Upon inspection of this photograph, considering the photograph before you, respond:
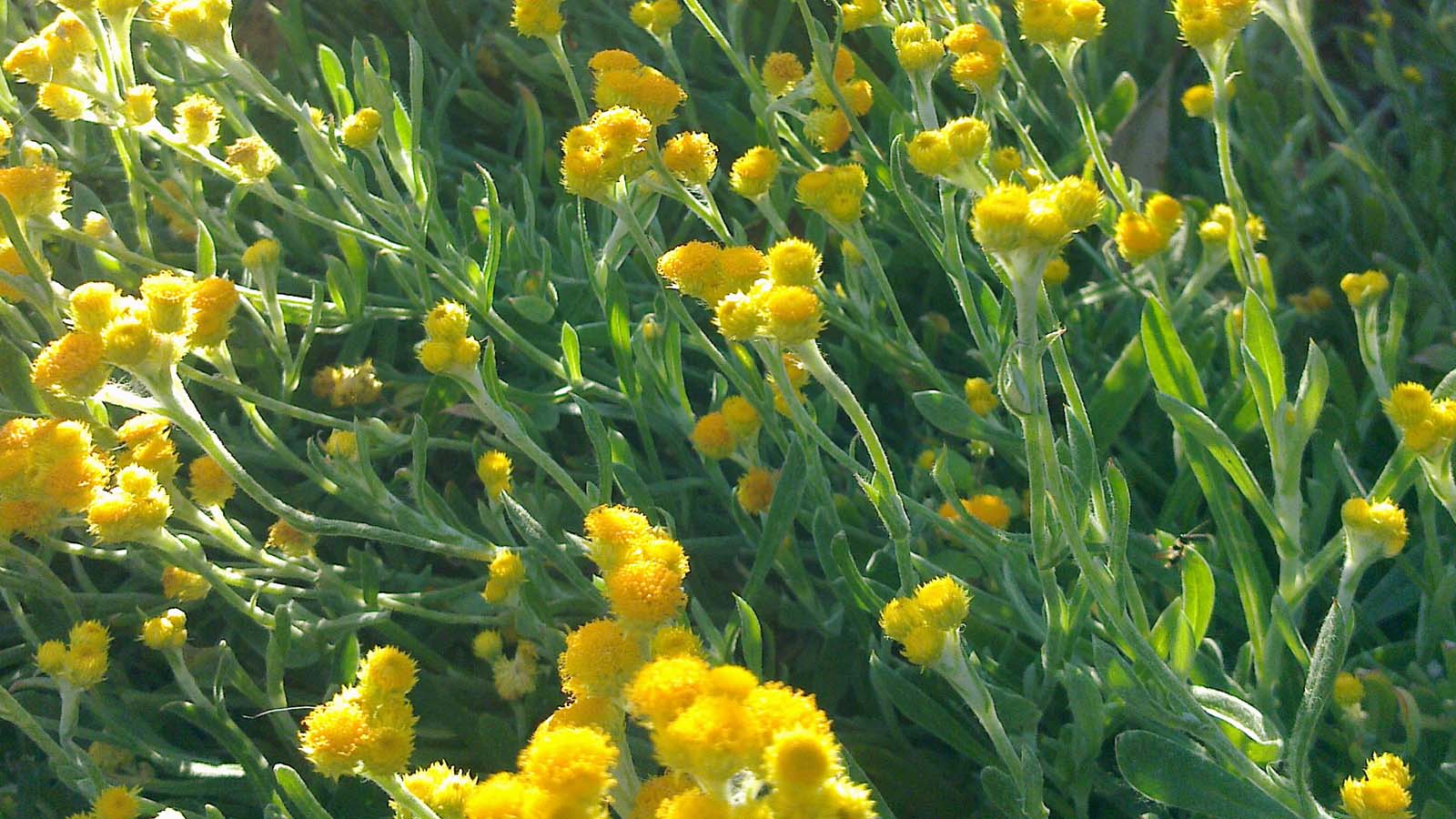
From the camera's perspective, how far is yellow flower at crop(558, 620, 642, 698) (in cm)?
123

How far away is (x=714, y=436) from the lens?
187cm

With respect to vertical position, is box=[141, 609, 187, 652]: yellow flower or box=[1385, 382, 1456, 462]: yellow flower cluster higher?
box=[1385, 382, 1456, 462]: yellow flower cluster

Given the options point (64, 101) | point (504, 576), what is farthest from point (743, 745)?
point (64, 101)

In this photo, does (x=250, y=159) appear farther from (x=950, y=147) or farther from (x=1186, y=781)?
(x=1186, y=781)

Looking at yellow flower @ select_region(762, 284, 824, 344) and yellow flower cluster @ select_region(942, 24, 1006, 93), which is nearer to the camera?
yellow flower @ select_region(762, 284, 824, 344)

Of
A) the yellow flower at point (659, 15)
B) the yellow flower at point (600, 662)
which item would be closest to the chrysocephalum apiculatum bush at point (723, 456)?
the yellow flower at point (600, 662)

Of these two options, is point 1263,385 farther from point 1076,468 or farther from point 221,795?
point 221,795

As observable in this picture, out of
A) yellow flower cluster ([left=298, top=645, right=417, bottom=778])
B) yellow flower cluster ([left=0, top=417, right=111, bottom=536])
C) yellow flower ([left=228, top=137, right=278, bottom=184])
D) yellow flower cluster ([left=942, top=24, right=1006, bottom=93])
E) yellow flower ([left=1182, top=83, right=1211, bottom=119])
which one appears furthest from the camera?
yellow flower ([left=1182, top=83, right=1211, bottom=119])

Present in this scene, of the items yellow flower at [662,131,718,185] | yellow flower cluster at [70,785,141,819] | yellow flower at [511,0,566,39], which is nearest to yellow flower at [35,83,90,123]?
yellow flower at [511,0,566,39]

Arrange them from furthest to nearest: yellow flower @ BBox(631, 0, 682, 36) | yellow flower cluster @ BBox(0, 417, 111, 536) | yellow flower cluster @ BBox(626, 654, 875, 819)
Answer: yellow flower @ BBox(631, 0, 682, 36) → yellow flower cluster @ BBox(0, 417, 111, 536) → yellow flower cluster @ BBox(626, 654, 875, 819)

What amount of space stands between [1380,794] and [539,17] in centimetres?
149

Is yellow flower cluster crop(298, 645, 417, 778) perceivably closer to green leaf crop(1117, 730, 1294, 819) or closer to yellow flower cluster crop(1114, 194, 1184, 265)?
green leaf crop(1117, 730, 1294, 819)

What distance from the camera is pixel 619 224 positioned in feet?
6.23

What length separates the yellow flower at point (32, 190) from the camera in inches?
74.6
